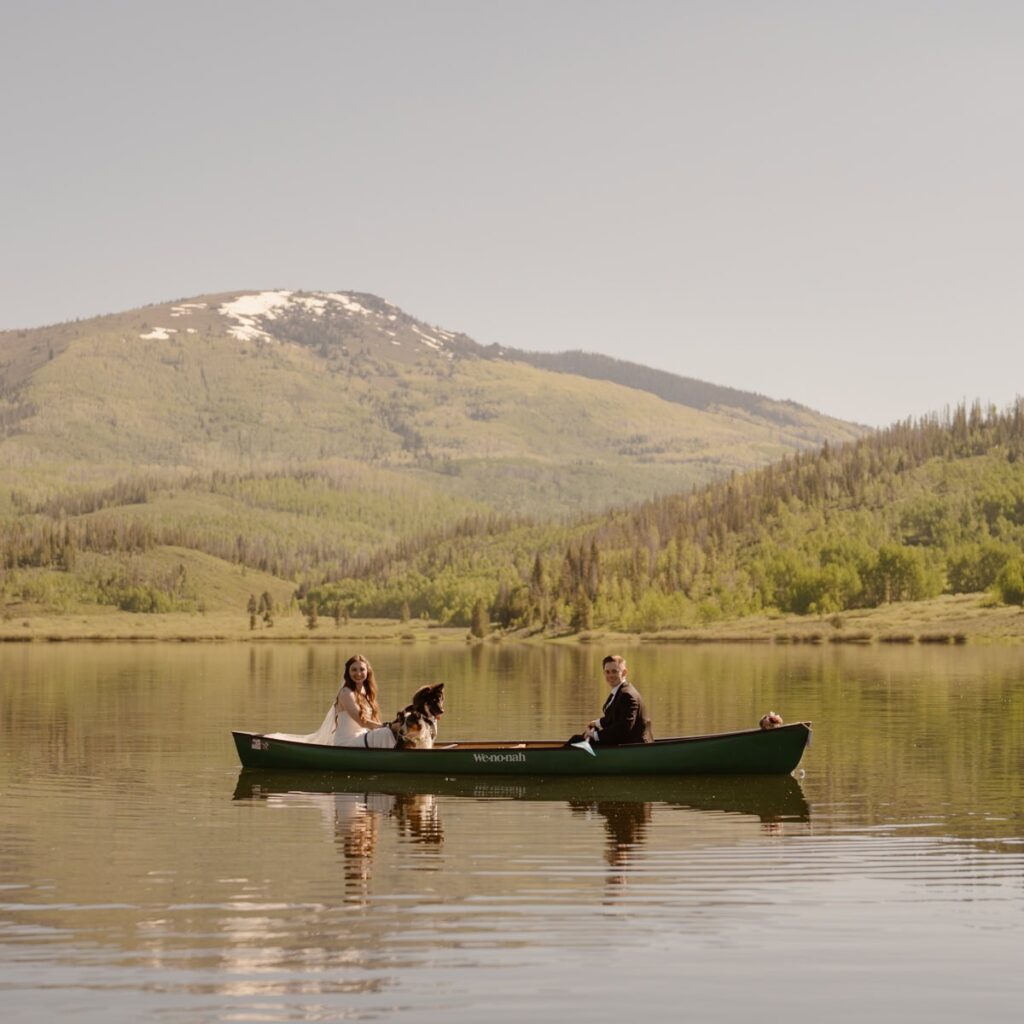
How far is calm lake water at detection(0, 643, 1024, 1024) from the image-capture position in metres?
19.7

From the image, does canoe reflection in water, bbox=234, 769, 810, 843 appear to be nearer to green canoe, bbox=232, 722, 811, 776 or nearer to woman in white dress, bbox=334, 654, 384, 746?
green canoe, bbox=232, 722, 811, 776

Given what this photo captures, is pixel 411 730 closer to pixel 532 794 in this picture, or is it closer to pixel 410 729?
pixel 410 729

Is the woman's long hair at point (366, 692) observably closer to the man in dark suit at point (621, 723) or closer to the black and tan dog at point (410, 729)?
the black and tan dog at point (410, 729)

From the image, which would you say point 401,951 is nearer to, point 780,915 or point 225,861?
point 780,915

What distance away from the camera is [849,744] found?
54.7m

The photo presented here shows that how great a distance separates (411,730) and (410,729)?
4 centimetres

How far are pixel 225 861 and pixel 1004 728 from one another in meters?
Answer: 38.0

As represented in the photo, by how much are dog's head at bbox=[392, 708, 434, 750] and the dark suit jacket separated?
15.6 feet

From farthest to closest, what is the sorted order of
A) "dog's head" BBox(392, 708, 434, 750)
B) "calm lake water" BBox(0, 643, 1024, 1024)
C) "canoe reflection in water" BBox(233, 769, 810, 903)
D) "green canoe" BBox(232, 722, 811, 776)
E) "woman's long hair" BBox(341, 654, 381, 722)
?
1. "woman's long hair" BBox(341, 654, 381, 722)
2. "dog's head" BBox(392, 708, 434, 750)
3. "green canoe" BBox(232, 722, 811, 776)
4. "canoe reflection in water" BBox(233, 769, 810, 903)
5. "calm lake water" BBox(0, 643, 1024, 1024)

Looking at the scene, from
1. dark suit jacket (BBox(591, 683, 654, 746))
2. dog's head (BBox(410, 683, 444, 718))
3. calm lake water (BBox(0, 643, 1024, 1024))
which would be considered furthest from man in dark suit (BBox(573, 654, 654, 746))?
dog's head (BBox(410, 683, 444, 718))

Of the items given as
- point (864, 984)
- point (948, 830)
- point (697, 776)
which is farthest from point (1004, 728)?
point (864, 984)

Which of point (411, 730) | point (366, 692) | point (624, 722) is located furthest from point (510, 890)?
point (366, 692)

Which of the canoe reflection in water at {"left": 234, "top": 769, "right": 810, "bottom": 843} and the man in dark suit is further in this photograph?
the man in dark suit

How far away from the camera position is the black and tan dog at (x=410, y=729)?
43875mm
